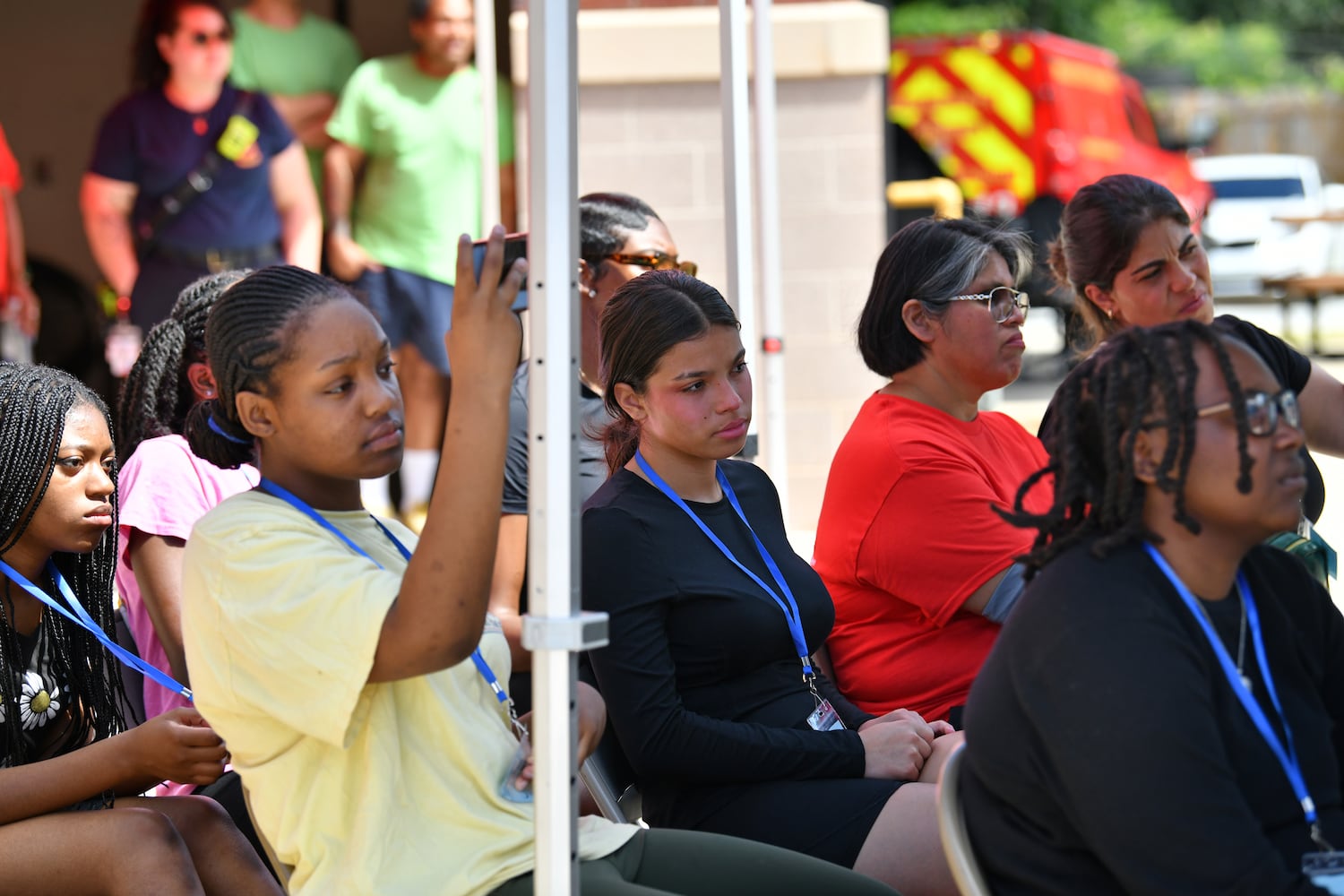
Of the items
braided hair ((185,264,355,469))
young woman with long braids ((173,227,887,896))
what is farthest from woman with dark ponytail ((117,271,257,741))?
young woman with long braids ((173,227,887,896))

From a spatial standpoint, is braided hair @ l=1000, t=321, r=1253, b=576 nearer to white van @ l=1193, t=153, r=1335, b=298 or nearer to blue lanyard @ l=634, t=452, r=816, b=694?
blue lanyard @ l=634, t=452, r=816, b=694

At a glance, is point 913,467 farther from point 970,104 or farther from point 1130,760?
point 970,104

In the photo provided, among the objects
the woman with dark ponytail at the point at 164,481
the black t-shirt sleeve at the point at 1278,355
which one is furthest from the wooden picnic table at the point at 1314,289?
the woman with dark ponytail at the point at 164,481

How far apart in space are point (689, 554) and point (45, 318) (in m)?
6.74

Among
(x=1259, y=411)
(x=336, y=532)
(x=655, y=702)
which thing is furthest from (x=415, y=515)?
(x=1259, y=411)

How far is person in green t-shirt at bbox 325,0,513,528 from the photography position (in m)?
6.66

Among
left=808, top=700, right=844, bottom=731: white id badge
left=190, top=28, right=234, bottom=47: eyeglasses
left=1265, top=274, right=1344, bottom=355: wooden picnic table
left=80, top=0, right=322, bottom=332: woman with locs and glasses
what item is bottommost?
left=808, top=700, right=844, bottom=731: white id badge

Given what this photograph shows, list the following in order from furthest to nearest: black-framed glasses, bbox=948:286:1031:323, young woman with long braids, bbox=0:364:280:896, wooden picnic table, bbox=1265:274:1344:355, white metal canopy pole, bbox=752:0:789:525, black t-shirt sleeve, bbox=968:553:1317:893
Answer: wooden picnic table, bbox=1265:274:1344:355, white metal canopy pole, bbox=752:0:789:525, black-framed glasses, bbox=948:286:1031:323, young woman with long braids, bbox=0:364:280:896, black t-shirt sleeve, bbox=968:553:1317:893

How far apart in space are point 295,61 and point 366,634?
550cm

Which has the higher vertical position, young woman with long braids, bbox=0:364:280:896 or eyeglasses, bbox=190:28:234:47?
eyeglasses, bbox=190:28:234:47

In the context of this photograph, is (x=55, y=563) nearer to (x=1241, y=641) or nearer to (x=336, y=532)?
(x=336, y=532)

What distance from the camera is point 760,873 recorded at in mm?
2324

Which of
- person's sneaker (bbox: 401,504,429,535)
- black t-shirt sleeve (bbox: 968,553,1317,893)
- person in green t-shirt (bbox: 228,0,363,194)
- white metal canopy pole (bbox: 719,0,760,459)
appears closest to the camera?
black t-shirt sleeve (bbox: 968,553,1317,893)

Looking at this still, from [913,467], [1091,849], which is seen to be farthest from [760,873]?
[913,467]
